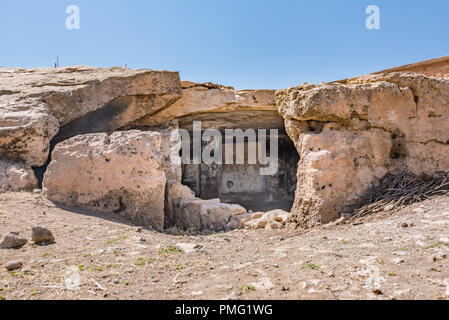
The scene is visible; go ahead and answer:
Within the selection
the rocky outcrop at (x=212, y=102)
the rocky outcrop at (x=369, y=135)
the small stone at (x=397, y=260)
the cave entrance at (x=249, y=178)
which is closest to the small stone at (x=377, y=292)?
the small stone at (x=397, y=260)

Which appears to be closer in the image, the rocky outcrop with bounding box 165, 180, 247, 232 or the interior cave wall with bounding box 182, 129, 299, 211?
the rocky outcrop with bounding box 165, 180, 247, 232

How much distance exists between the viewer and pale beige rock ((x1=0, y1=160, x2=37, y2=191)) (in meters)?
4.96

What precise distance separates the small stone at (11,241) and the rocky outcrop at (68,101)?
296 centimetres

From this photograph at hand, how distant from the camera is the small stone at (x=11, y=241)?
2750 mm

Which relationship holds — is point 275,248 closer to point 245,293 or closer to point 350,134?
point 245,293

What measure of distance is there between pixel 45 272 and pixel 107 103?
454 cm

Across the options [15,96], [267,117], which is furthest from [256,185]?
[15,96]

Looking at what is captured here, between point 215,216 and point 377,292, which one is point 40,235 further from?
point 215,216

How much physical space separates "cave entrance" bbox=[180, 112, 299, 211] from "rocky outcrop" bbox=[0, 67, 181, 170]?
1.46 meters

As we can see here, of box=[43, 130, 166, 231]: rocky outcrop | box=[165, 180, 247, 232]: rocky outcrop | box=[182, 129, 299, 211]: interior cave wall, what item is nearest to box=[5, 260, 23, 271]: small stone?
box=[43, 130, 166, 231]: rocky outcrop

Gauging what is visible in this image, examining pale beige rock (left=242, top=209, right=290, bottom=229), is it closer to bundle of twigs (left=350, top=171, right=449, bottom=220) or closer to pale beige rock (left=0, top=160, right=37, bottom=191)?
bundle of twigs (left=350, top=171, right=449, bottom=220)

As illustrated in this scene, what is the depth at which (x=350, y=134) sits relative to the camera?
4426 millimetres

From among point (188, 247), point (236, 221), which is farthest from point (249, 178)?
point (188, 247)
